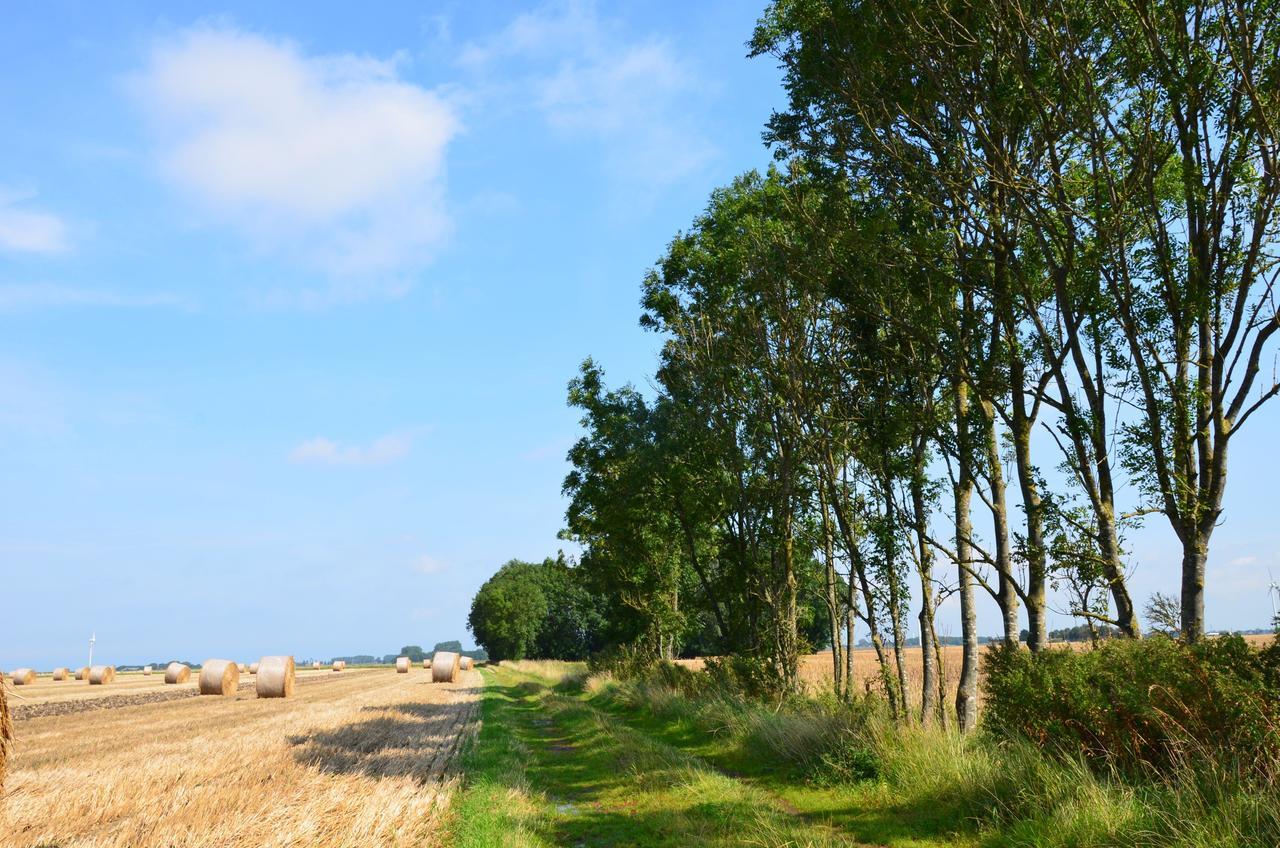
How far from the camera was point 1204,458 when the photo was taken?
11.6 m

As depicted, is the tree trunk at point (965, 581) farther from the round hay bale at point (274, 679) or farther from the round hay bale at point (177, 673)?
the round hay bale at point (177, 673)

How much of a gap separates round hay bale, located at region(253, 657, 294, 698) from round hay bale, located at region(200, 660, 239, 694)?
3731 mm

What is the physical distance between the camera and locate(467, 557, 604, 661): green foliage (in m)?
116

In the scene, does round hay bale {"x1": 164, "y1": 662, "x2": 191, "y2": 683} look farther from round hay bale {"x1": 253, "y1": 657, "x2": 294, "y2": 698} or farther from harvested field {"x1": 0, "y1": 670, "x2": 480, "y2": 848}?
harvested field {"x1": 0, "y1": 670, "x2": 480, "y2": 848}

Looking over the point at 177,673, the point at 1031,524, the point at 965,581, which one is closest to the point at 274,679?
the point at 177,673

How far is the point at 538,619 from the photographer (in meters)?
121

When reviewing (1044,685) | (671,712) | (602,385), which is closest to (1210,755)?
(1044,685)

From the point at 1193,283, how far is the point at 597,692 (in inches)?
1288

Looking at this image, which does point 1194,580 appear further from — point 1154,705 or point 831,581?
point 831,581

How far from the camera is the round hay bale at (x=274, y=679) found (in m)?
37.4

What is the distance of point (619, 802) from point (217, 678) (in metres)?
34.8

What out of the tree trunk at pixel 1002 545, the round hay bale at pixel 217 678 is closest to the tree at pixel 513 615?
the round hay bale at pixel 217 678

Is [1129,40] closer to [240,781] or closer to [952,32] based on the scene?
[952,32]

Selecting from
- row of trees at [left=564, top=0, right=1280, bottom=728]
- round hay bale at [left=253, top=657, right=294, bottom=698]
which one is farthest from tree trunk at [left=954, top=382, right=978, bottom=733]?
round hay bale at [left=253, top=657, right=294, bottom=698]
